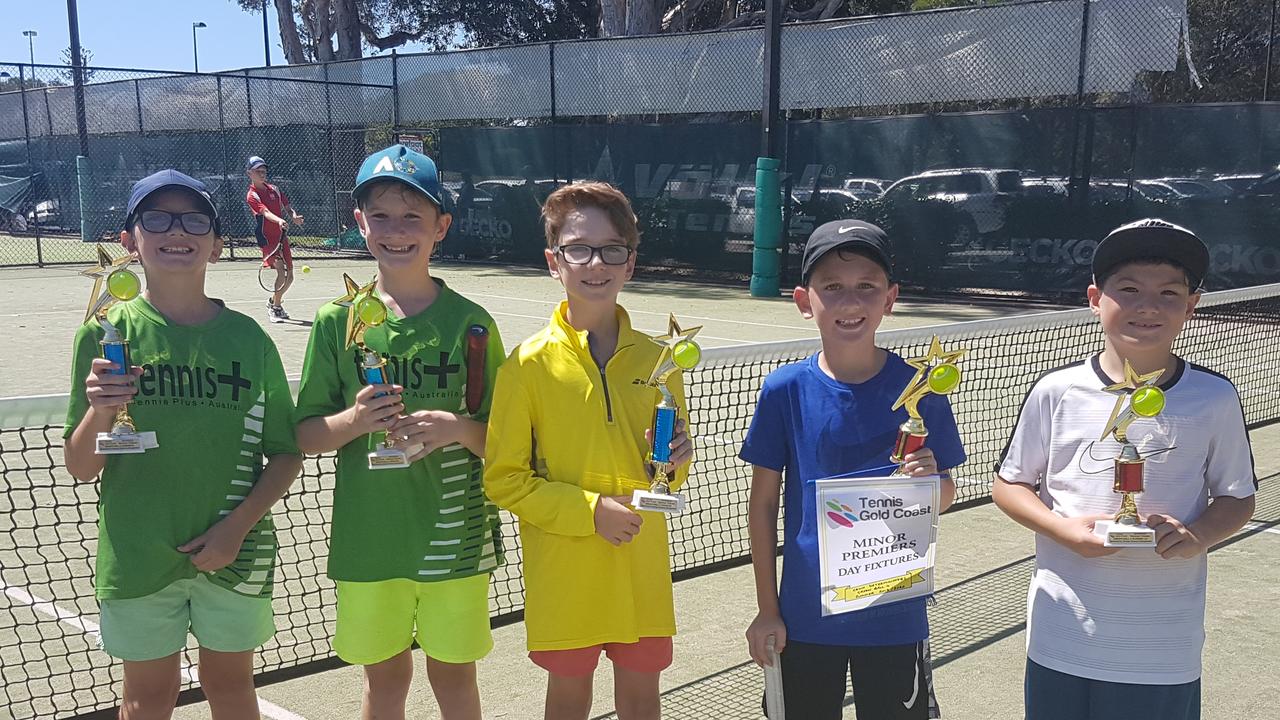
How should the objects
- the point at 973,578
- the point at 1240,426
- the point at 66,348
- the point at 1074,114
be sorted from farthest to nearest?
the point at 1074,114 < the point at 66,348 < the point at 973,578 < the point at 1240,426

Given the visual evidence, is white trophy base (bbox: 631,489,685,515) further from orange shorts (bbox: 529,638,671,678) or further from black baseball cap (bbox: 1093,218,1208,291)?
black baseball cap (bbox: 1093,218,1208,291)

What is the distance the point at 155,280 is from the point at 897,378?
1841 millimetres

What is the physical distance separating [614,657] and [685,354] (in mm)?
792

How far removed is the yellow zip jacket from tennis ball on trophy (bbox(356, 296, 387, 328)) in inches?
12.7

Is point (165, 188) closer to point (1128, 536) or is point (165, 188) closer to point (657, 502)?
point (657, 502)

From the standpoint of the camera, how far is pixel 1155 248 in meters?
2.42

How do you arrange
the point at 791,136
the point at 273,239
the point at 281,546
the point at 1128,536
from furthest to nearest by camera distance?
1. the point at 791,136
2. the point at 273,239
3. the point at 281,546
4. the point at 1128,536

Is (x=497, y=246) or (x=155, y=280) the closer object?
(x=155, y=280)

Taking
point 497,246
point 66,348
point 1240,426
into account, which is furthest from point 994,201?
point 1240,426

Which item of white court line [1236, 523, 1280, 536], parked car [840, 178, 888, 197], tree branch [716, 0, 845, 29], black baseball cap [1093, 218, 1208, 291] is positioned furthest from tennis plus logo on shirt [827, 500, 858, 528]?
tree branch [716, 0, 845, 29]

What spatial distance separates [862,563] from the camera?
2514 millimetres

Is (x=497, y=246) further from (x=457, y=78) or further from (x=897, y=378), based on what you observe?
(x=897, y=378)

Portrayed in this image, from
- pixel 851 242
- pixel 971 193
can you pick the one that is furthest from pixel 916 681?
pixel 971 193

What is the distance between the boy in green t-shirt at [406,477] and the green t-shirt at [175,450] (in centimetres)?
18
